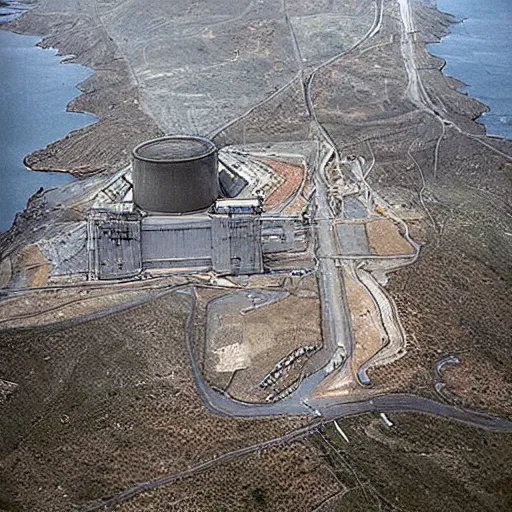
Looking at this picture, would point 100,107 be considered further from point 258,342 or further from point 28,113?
point 258,342

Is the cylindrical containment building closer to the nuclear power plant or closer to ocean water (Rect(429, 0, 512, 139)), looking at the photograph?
the nuclear power plant

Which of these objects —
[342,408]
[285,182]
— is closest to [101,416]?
[342,408]

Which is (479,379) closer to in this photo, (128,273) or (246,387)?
(246,387)

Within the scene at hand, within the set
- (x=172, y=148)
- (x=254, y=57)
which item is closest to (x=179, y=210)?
(x=172, y=148)

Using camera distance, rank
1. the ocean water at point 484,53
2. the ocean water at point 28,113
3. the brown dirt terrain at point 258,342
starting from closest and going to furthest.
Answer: the brown dirt terrain at point 258,342 < the ocean water at point 28,113 < the ocean water at point 484,53

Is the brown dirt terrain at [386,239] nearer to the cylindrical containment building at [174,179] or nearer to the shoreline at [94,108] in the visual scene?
the cylindrical containment building at [174,179]

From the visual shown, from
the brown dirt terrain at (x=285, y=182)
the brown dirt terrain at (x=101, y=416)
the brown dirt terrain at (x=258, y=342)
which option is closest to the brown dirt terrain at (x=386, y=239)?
the brown dirt terrain at (x=285, y=182)
